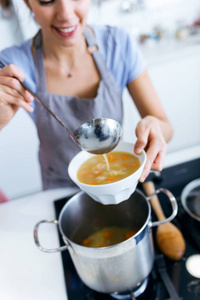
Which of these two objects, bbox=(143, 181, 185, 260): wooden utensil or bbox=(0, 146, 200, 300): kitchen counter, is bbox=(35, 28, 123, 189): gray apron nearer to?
bbox=(0, 146, 200, 300): kitchen counter

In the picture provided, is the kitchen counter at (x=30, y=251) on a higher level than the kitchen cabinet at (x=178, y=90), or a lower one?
higher

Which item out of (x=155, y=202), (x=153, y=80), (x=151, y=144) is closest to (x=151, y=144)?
(x=151, y=144)

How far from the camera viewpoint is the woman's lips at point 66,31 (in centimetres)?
83

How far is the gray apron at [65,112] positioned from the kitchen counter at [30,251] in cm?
16

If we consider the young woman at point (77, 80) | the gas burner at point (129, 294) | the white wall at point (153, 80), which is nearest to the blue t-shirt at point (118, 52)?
the young woman at point (77, 80)

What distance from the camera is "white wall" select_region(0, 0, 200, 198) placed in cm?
185

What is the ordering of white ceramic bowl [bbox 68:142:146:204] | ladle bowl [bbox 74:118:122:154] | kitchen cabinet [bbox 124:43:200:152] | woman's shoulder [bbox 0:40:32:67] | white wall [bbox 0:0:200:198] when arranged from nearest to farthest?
white ceramic bowl [bbox 68:142:146:204] → ladle bowl [bbox 74:118:122:154] → woman's shoulder [bbox 0:40:32:67] → white wall [bbox 0:0:200:198] → kitchen cabinet [bbox 124:43:200:152]

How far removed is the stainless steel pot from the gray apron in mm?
318

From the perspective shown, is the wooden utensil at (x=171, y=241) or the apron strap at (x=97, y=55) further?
the apron strap at (x=97, y=55)

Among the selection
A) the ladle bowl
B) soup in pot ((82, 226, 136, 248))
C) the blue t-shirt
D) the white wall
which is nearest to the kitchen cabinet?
the white wall

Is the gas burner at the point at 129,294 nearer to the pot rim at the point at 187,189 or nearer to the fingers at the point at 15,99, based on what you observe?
the pot rim at the point at 187,189

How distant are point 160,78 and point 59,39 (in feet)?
4.64

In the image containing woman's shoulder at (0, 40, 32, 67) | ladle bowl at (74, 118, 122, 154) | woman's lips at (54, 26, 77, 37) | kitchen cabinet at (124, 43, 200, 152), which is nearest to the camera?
ladle bowl at (74, 118, 122, 154)

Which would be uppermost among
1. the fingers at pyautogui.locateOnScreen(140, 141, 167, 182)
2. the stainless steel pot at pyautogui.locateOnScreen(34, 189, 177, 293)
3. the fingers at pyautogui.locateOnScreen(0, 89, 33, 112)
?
the fingers at pyautogui.locateOnScreen(0, 89, 33, 112)
